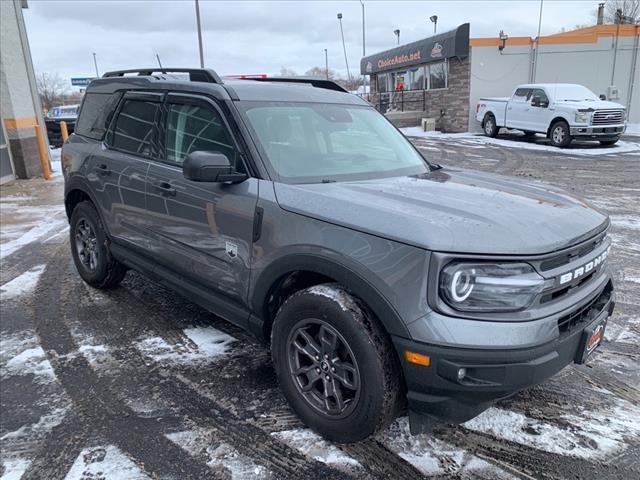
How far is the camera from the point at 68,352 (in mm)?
3781

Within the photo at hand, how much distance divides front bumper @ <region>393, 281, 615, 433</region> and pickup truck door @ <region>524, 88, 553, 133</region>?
16.6m

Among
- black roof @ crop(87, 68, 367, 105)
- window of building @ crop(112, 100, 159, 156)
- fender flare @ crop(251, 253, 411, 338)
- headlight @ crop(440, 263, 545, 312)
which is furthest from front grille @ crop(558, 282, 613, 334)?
window of building @ crop(112, 100, 159, 156)

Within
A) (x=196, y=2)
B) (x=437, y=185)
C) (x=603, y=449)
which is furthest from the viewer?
(x=196, y=2)

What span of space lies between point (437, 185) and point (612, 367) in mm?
1757

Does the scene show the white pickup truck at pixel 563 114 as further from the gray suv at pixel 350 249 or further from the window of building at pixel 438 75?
the gray suv at pixel 350 249

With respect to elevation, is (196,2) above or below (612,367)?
above

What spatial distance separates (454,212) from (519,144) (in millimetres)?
17129

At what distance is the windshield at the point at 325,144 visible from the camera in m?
3.15

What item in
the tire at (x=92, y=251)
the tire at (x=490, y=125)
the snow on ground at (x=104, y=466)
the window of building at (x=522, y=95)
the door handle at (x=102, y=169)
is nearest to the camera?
the snow on ground at (x=104, y=466)

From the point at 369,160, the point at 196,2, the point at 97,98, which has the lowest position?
the point at 369,160

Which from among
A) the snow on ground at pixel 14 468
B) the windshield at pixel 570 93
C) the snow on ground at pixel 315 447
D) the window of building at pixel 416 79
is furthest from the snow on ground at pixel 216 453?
the window of building at pixel 416 79

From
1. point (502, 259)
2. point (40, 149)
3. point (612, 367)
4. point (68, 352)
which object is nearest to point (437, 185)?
point (502, 259)

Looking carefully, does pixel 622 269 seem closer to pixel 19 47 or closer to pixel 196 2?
pixel 19 47

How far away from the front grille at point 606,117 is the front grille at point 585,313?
49.0 feet
